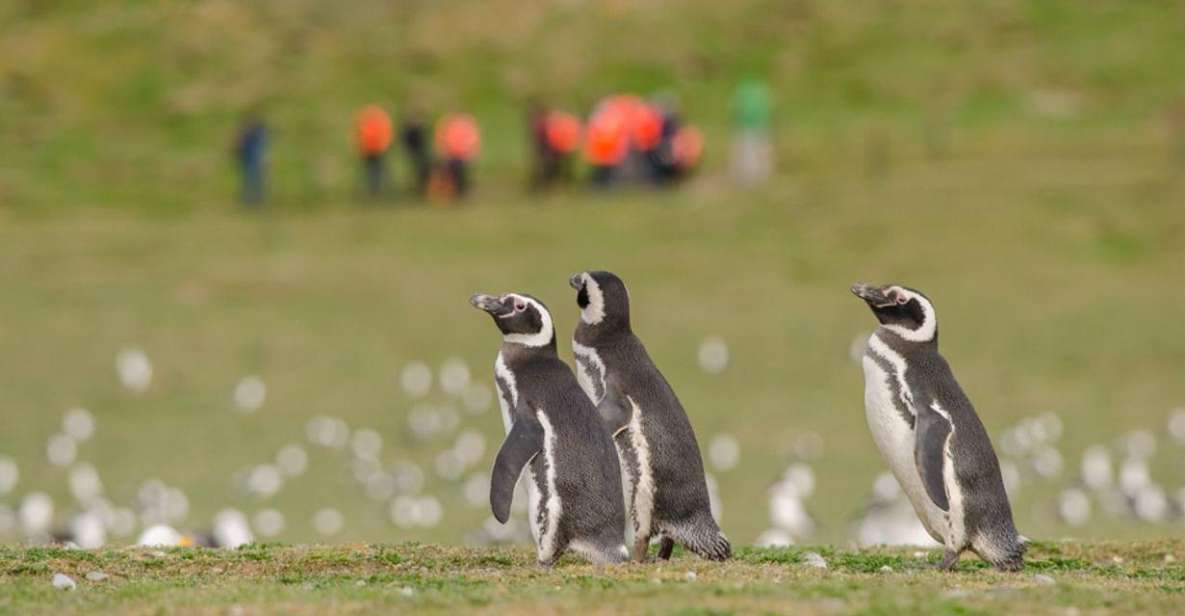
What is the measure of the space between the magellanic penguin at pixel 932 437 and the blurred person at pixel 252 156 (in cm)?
3202

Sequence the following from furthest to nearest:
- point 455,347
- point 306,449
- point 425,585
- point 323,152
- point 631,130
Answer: point 323,152, point 631,130, point 455,347, point 306,449, point 425,585

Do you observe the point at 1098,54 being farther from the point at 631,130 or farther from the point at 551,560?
the point at 551,560

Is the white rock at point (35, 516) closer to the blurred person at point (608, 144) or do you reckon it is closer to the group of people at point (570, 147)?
the group of people at point (570, 147)

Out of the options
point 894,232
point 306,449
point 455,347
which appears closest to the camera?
point 306,449

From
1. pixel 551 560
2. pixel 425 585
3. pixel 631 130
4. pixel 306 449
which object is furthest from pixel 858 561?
pixel 631 130

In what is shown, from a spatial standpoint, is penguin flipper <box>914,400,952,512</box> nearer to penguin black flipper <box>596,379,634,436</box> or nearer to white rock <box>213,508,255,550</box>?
penguin black flipper <box>596,379,634,436</box>

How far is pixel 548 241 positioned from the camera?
1437 inches

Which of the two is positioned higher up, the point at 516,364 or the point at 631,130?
the point at 631,130

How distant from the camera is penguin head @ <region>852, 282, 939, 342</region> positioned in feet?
37.9

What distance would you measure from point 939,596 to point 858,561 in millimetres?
2591

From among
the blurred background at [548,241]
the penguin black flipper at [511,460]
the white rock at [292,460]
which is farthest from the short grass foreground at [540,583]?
the white rock at [292,460]

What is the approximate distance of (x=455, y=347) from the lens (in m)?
30.7

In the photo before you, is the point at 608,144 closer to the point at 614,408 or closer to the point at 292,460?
the point at 292,460

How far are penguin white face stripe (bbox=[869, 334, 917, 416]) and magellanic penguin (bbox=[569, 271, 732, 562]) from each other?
45.8 inches
